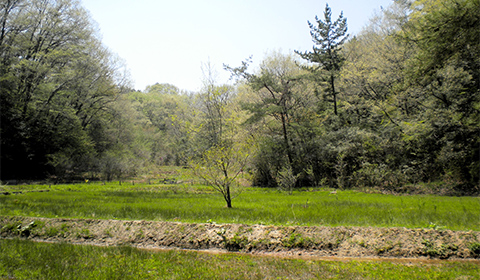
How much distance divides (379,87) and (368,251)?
24.7 metres

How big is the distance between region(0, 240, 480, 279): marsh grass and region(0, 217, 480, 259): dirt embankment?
533 mm

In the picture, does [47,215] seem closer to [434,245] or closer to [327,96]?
[434,245]

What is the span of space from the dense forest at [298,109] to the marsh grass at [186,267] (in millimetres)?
5209

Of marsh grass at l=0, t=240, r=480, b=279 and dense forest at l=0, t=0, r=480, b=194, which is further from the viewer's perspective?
dense forest at l=0, t=0, r=480, b=194

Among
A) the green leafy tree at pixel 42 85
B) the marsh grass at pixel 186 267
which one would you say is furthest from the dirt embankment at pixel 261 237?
the green leafy tree at pixel 42 85

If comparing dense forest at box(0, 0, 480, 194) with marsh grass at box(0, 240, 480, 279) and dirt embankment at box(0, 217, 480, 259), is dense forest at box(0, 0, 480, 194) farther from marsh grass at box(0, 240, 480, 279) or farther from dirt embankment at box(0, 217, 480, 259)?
marsh grass at box(0, 240, 480, 279)

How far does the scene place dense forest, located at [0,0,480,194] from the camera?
14203 millimetres

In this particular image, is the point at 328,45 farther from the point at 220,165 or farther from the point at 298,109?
the point at 220,165

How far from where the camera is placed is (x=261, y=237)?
5867 mm

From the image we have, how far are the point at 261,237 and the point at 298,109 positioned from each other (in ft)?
77.7

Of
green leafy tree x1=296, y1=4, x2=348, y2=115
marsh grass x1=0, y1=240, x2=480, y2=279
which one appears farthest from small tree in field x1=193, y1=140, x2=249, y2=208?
green leafy tree x1=296, y1=4, x2=348, y2=115

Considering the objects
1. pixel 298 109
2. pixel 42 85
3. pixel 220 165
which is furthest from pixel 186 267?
pixel 42 85

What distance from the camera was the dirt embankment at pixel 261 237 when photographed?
205 inches

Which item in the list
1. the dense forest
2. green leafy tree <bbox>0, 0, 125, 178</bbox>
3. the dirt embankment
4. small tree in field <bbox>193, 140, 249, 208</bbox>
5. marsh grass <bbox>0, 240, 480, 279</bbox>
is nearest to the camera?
marsh grass <bbox>0, 240, 480, 279</bbox>
